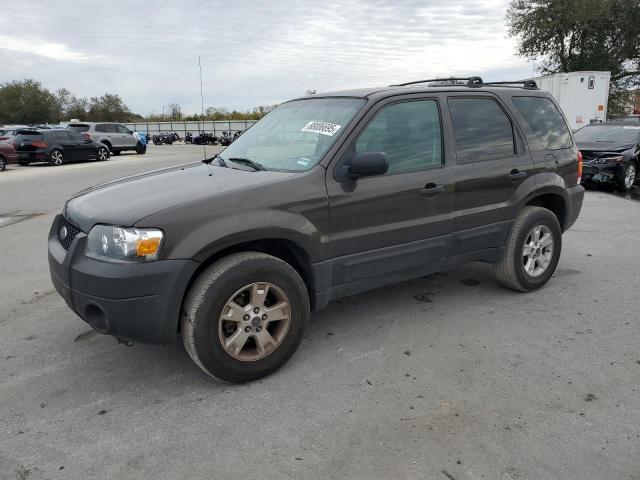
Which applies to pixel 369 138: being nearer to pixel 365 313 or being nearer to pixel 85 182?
pixel 365 313

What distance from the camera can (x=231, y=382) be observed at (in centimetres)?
319

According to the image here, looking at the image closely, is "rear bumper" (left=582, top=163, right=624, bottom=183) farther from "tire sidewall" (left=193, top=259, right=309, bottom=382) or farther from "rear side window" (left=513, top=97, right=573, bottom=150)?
"tire sidewall" (left=193, top=259, right=309, bottom=382)

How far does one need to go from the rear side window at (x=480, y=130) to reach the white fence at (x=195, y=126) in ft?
159

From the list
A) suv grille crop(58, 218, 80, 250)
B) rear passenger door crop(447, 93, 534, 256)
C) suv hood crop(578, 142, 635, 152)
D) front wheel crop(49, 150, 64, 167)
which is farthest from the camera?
front wheel crop(49, 150, 64, 167)

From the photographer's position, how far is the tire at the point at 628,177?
36.5 feet

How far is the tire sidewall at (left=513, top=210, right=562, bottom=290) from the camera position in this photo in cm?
453

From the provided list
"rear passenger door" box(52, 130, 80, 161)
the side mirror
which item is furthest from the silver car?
the side mirror

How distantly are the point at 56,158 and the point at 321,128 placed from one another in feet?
67.9

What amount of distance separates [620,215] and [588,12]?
946 inches

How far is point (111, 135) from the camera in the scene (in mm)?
27328

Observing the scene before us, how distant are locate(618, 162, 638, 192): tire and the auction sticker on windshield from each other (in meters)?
9.72

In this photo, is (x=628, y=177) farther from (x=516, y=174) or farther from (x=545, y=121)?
(x=516, y=174)

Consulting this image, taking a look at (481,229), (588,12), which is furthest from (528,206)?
(588,12)

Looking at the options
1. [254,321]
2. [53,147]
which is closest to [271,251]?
[254,321]
